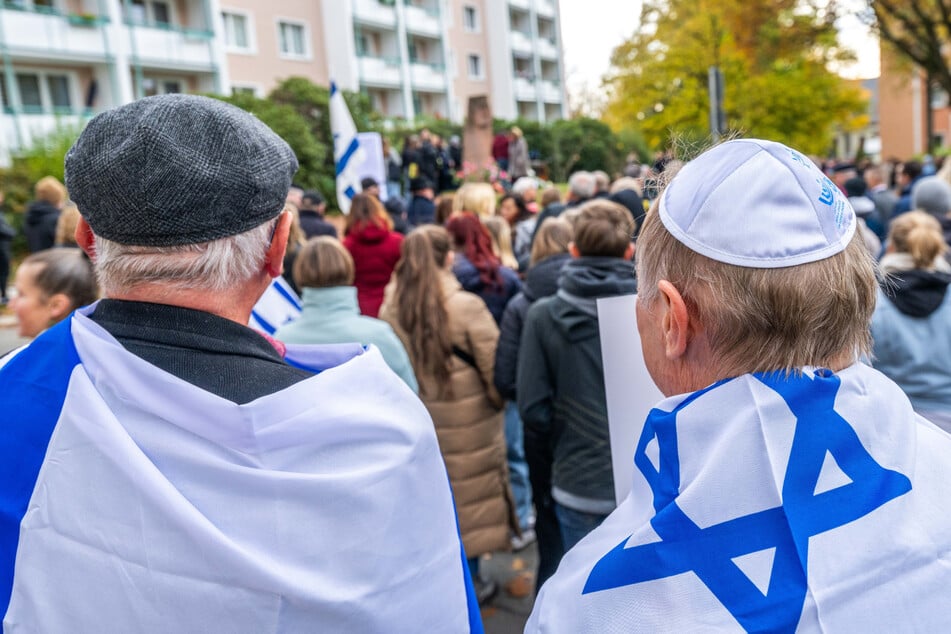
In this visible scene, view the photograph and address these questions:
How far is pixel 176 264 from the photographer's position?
4.50 ft

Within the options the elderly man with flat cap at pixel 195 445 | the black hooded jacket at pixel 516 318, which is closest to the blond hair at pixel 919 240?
the black hooded jacket at pixel 516 318

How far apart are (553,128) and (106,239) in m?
31.0

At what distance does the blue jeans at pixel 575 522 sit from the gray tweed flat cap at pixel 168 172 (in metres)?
2.15

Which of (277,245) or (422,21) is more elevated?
(422,21)

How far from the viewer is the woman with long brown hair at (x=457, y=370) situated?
381cm

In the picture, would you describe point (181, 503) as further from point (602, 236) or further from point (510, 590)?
point (510, 590)

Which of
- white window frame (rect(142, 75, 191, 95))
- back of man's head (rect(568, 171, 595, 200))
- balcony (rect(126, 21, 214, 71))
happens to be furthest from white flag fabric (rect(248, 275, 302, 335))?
white window frame (rect(142, 75, 191, 95))

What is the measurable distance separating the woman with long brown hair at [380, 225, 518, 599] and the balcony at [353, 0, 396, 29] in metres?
32.1

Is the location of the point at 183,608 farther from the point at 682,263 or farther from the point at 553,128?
the point at 553,128

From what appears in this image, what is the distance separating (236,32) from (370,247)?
27.1 meters

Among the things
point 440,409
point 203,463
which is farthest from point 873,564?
point 440,409

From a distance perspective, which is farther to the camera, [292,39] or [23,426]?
[292,39]

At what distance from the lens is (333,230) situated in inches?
249

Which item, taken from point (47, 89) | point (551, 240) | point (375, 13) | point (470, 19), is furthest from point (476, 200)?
point (470, 19)
